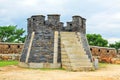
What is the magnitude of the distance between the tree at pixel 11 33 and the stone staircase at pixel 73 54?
27.4 metres

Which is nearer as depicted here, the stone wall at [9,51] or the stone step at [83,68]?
the stone step at [83,68]

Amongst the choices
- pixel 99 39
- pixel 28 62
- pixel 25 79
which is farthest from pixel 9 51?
pixel 99 39

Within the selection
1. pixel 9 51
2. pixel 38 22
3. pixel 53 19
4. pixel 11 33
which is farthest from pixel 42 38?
pixel 11 33

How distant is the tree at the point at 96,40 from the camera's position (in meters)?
51.5

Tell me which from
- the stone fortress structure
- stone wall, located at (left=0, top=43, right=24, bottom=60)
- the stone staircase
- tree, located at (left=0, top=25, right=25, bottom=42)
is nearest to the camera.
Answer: the stone staircase

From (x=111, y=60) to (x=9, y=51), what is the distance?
30.9 feet

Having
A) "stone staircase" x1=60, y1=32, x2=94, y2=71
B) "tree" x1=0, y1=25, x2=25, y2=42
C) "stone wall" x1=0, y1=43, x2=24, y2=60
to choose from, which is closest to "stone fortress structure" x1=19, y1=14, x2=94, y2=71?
"stone staircase" x1=60, y1=32, x2=94, y2=71

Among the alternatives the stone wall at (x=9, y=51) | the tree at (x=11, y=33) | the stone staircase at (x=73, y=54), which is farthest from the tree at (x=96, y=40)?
the stone staircase at (x=73, y=54)

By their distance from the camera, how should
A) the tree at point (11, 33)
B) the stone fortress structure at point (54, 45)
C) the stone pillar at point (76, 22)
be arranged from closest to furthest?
the stone fortress structure at point (54, 45), the stone pillar at point (76, 22), the tree at point (11, 33)

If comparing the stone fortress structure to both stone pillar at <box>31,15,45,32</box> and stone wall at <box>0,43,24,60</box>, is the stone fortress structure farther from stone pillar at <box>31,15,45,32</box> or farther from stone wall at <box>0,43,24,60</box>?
stone wall at <box>0,43,24,60</box>

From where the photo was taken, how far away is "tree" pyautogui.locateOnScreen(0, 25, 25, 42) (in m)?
45.3

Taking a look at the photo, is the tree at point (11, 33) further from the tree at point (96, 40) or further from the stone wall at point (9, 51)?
the stone wall at point (9, 51)

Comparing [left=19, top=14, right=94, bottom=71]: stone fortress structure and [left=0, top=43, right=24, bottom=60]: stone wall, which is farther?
[left=0, top=43, right=24, bottom=60]: stone wall

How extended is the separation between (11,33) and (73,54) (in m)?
30.3
